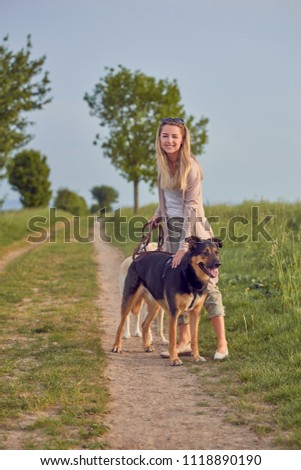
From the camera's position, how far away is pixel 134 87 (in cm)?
3762

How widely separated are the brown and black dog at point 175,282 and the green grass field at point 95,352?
514 mm

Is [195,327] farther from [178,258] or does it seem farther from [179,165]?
[179,165]

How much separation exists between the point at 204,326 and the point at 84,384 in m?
2.83

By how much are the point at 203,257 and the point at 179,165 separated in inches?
47.1

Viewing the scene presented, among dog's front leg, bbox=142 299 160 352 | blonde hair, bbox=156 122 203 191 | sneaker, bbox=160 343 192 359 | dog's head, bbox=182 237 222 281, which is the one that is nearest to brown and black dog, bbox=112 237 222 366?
dog's head, bbox=182 237 222 281

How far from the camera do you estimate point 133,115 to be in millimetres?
37312

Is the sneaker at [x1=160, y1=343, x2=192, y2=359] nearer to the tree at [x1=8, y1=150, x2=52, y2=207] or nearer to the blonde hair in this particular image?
the blonde hair

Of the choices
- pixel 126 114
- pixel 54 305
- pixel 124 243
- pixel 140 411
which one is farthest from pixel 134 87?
pixel 140 411

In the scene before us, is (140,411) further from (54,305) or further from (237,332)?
(54,305)

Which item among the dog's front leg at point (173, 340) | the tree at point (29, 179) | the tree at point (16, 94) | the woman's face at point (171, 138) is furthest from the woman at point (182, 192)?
the tree at point (29, 179)

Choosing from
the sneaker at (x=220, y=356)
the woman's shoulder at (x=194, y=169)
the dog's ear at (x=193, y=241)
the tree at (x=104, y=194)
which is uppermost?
the tree at (x=104, y=194)

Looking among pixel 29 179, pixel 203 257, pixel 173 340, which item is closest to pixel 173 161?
pixel 203 257

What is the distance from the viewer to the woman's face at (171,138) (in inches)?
259

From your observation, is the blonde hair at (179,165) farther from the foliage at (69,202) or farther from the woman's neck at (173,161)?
the foliage at (69,202)
